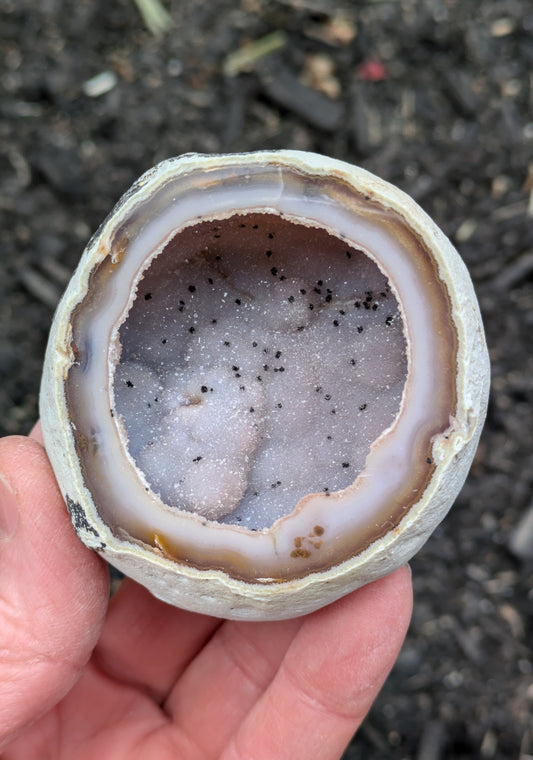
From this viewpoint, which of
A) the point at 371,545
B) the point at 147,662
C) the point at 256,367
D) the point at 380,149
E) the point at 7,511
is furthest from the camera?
the point at 380,149

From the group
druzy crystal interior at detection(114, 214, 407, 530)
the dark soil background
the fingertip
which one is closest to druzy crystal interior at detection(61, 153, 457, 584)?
druzy crystal interior at detection(114, 214, 407, 530)

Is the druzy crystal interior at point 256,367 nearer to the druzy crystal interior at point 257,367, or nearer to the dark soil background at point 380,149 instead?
the druzy crystal interior at point 257,367

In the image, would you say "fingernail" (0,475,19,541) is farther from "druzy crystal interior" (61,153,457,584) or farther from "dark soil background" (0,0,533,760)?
"dark soil background" (0,0,533,760)

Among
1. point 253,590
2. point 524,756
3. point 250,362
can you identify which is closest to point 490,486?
point 524,756

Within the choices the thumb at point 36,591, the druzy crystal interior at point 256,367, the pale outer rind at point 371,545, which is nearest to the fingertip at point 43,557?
the thumb at point 36,591

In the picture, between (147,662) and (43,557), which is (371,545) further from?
(147,662)

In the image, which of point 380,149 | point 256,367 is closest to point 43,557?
point 256,367
